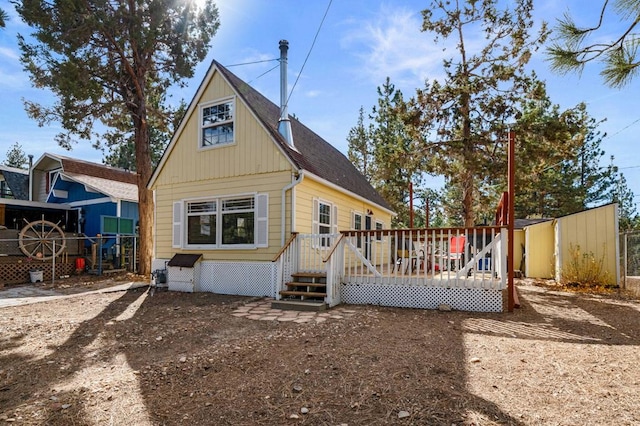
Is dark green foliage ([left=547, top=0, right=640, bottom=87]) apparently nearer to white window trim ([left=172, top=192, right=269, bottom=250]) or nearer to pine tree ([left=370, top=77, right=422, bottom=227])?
white window trim ([left=172, top=192, right=269, bottom=250])

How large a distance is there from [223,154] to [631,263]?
11190 millimetres

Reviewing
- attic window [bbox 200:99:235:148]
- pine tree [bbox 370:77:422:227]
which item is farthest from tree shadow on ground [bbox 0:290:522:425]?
pine tree [bbox 370:77:422:227]

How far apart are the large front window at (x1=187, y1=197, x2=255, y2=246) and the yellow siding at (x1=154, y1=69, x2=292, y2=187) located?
0.74 meters

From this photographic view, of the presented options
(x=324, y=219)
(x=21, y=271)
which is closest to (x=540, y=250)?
(x=324, y=219)

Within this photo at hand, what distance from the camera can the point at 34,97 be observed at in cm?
1267

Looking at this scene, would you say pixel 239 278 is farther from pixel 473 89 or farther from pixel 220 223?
pixel 473 89

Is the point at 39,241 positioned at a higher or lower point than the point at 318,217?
lower

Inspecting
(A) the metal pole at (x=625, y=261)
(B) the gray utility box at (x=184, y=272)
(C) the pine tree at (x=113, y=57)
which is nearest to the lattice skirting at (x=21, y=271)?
(C) the pine tree at (x=113, y=57)

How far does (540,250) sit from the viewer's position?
13883 mm

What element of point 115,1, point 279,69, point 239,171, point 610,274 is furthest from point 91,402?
point 115,1

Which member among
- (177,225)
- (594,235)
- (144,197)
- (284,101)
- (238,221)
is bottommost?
(594,235)

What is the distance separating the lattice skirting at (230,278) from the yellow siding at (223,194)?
206mm

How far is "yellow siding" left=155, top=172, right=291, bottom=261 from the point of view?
29.2 ft

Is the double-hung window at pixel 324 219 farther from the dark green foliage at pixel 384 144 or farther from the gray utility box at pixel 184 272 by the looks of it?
the dark green foliage at pixel 384 144
